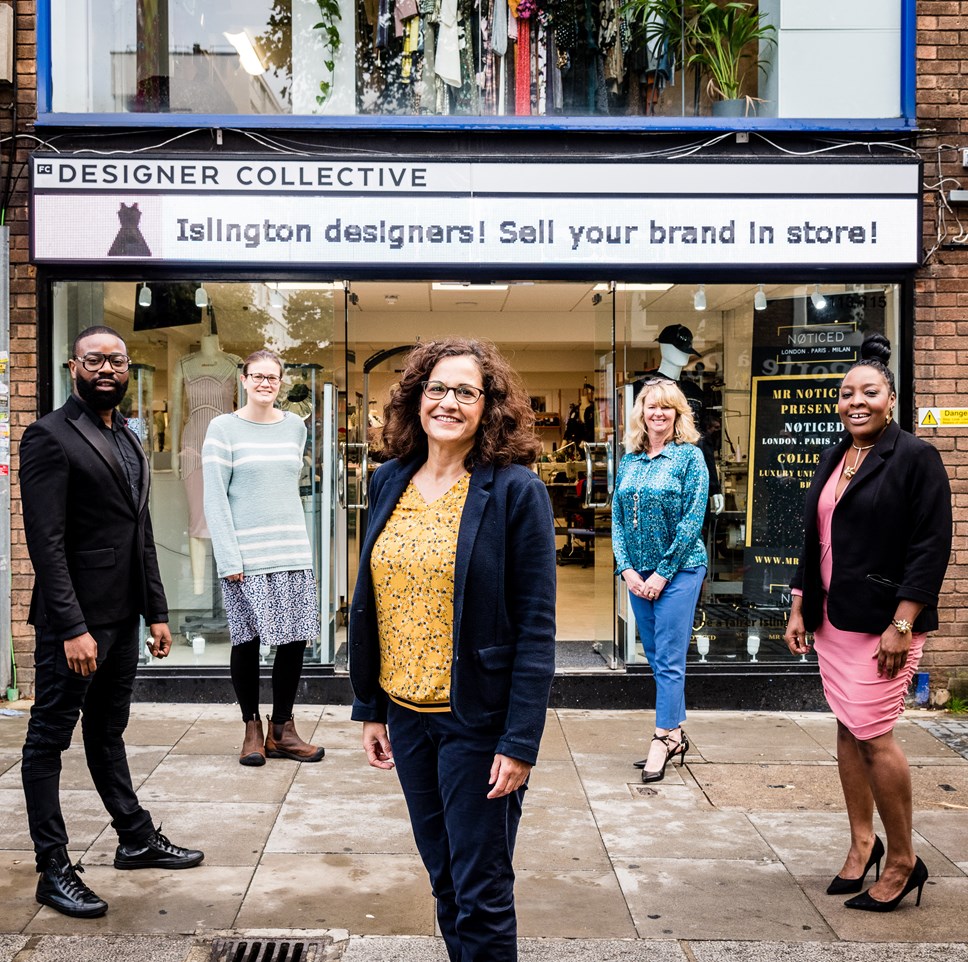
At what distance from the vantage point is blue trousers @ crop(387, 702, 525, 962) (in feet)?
9.41

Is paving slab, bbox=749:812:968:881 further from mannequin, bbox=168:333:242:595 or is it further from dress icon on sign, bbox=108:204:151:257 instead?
dress icon on sign, bbox=108:204:151:257

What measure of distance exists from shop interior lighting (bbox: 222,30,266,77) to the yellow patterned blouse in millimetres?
5041

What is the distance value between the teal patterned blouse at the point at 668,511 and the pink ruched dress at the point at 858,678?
1.32 meters

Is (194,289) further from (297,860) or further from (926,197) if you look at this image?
(926,197)

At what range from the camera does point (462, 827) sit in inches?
115

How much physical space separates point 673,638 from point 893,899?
183 centimetres

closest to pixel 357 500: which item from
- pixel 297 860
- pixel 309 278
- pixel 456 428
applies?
pixel 309 278

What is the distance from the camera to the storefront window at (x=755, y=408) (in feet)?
24.1

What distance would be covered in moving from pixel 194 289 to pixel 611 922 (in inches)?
190

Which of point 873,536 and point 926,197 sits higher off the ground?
point 926,197

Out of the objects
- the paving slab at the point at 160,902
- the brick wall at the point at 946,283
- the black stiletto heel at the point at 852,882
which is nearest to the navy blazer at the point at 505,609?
the paving slab at the point at 160,902

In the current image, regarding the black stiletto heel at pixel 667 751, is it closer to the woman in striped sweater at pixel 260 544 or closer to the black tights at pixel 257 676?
the woman in striped sweater at pixel 260 544

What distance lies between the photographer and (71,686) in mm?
4102

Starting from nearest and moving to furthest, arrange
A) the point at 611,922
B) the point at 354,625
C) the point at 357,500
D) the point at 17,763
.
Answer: the point at 354,625 < the point at 611,922 < the point at 17,763 < the point at 357,500
